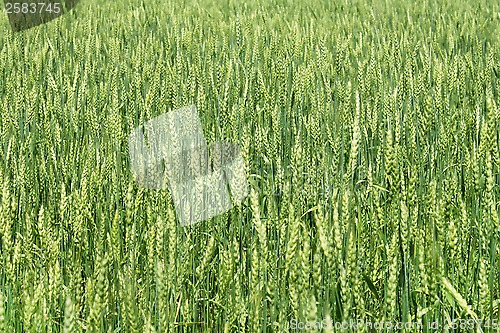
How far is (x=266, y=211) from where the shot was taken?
180 cm

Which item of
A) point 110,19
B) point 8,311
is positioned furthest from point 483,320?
point 110,19

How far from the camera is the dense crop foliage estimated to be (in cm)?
103

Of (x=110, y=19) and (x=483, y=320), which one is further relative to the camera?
(x=110, y=19)

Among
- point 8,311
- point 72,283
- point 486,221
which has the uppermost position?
point 486,221

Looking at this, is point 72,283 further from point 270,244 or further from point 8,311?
point 270,244

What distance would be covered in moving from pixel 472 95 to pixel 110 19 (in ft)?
8.39

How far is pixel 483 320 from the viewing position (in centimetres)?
111

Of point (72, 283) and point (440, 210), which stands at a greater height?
point (440, 210)

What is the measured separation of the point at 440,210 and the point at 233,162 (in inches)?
29.3

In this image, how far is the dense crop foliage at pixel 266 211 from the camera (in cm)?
103

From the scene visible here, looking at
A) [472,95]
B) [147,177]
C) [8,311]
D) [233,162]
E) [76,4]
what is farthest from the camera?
[76,4]

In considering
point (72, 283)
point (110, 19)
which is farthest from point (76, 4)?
point (72, 283)

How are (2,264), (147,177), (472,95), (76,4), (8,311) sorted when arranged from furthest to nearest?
(76,4), (472,95), (147,177), (2,264), (8,311)

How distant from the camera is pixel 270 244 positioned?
1388 millimetres
